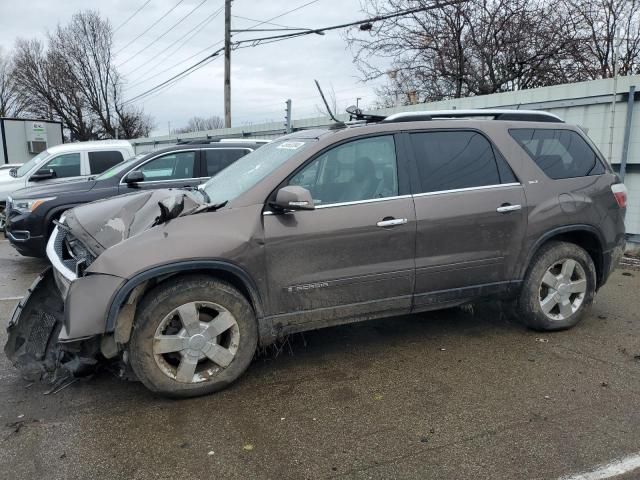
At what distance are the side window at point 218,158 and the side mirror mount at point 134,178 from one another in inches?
44.6

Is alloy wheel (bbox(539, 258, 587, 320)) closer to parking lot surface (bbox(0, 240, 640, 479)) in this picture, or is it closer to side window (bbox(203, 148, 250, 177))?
parking lot surface (bbox(0, 240, 640, 479))

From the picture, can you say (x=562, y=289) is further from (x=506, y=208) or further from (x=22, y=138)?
(x=22, y=138)

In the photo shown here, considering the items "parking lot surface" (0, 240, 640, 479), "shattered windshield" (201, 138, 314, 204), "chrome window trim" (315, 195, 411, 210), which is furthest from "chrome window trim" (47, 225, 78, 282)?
"chrome window trim" (315, 195, 411, 210)

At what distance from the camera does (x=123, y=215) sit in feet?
12.0

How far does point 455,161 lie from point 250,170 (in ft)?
5.39

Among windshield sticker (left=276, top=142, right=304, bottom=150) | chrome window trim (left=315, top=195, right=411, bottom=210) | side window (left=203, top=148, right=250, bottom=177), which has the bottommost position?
chrome window trim (left=315, top=195, right=411, bottom=210)

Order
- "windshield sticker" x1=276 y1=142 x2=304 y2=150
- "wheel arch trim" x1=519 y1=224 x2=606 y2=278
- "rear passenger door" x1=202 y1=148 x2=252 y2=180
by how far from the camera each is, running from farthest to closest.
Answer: "rear passenger door" x1=202 y1=148 x2=252 y2=180, "wheel arch trim" x1=519 y1=224 x2=606 y2=278, "windshield sticker" x1=276 y1=142 x2=304 y2=150

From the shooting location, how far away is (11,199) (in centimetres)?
751

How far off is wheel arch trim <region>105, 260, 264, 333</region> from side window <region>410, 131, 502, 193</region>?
1518 millimetres

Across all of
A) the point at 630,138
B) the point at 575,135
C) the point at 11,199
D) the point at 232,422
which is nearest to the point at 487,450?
the point at 232,422

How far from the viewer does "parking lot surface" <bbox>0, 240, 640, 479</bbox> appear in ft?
8.98

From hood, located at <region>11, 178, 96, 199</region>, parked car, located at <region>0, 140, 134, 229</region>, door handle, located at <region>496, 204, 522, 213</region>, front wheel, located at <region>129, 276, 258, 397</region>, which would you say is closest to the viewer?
front wheel, located at <region>129, 276, 258, 397</region>

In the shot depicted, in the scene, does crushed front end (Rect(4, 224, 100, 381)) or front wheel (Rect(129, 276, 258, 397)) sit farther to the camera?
crushed front end (Rect(4, 224, 100, 381))

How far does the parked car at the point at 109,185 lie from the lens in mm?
7160
